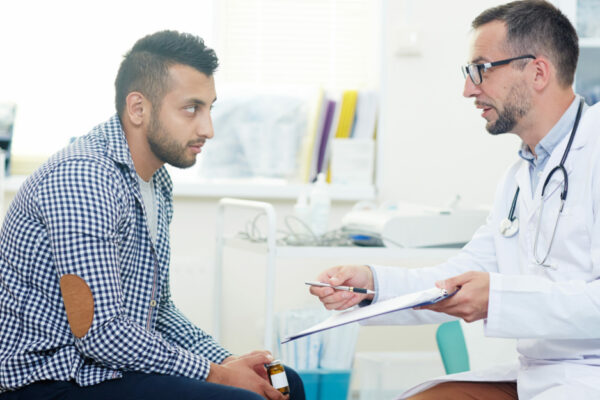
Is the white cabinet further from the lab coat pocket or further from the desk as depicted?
the lab coat pocket

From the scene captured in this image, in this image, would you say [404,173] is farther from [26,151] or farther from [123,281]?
[123,281]

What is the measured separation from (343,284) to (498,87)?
543mm

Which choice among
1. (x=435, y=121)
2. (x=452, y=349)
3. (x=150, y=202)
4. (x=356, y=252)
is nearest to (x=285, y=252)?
(x=356, y=252)

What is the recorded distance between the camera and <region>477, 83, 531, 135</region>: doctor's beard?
5.24 feet

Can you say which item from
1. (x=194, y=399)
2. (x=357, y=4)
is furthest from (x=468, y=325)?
(x=357, y=4)

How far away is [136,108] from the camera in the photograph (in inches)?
62.9

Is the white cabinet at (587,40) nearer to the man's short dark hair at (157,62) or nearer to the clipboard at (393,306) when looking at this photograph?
the man's short dark hair at (157,62)

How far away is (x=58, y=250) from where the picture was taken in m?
1.32

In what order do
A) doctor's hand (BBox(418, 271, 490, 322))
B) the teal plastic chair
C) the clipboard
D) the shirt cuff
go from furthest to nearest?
the teal plastic chair
the shirt cuff
doctor's hand (BBox(418, 271, 490, 322))
the clipboard

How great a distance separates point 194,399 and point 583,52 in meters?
2.15

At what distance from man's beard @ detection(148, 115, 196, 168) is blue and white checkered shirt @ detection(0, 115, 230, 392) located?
0.46ft

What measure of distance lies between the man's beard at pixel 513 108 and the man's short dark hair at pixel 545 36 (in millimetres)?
77

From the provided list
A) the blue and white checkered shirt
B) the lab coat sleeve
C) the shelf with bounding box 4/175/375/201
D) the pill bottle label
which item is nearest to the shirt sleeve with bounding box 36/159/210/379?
the blue and white checkered shirt

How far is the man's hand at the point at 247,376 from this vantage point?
1455 mm
